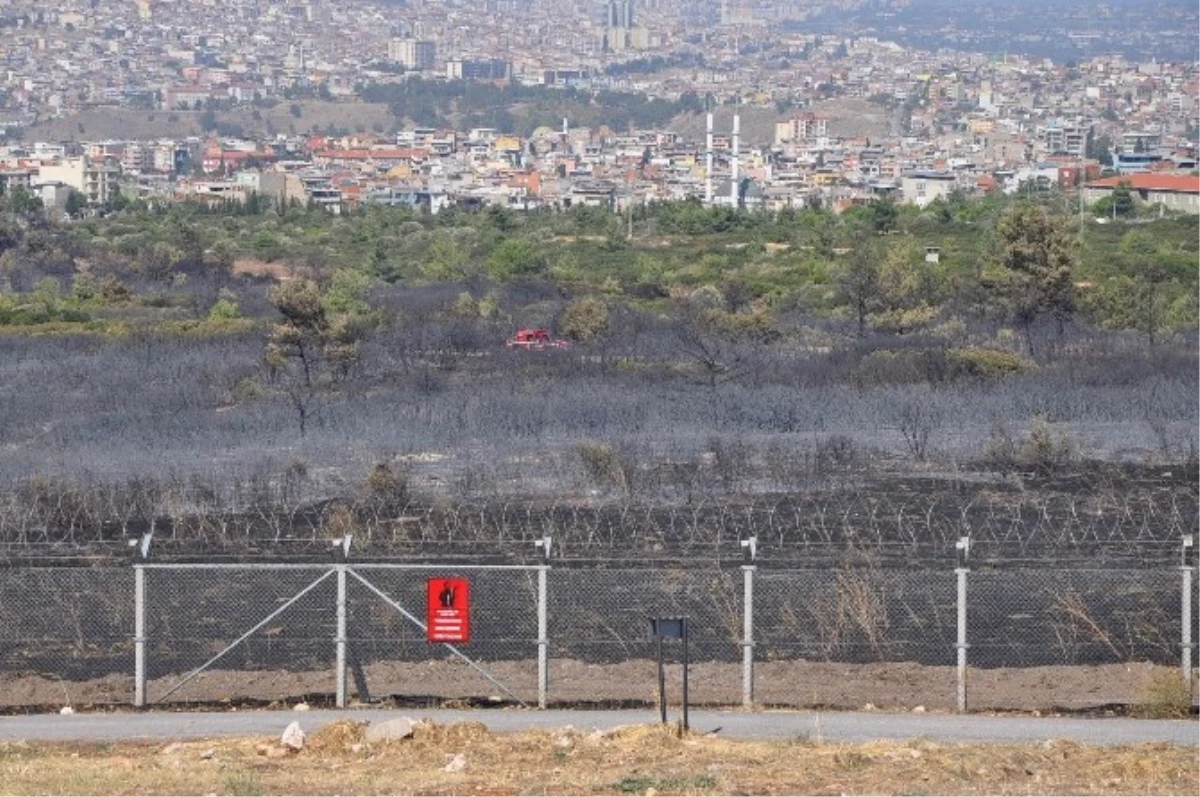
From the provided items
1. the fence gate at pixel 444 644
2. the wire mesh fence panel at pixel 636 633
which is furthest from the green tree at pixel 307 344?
the wire mesh fence panel at pixel 636 633

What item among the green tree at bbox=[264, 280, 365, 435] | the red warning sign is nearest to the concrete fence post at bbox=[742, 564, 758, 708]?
the red warning sign

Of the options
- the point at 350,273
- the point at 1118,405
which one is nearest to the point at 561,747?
the point at 1118,405

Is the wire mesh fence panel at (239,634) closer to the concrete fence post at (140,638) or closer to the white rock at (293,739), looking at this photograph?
the concrete fence post at (140,638)

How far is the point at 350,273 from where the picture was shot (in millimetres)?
62875

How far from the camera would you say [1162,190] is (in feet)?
348

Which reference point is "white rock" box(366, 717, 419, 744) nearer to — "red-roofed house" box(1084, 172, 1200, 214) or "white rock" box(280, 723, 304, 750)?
"white rock" box(280, 723, 304, 750)

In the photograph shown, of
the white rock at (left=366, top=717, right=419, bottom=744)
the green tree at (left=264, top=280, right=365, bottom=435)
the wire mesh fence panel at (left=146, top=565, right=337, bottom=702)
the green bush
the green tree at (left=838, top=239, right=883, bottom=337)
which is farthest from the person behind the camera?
the green tree at (left=838, top=239, right=883, bottom=337)

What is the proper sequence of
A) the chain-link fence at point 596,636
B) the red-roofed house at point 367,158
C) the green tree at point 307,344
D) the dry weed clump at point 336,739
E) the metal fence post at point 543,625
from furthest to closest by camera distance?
the red-roofed house at point 367,158 → the green tree at point 307,344 → the chain-link fence at point 596,636 → the metal fence post at point 543,625 → the dry weed clump at point 336,739

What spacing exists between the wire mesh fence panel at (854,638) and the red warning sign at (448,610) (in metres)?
2.31

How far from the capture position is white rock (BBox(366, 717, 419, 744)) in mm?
15070

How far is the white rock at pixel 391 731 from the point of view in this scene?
593 inches

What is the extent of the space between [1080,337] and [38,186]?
3605 inches

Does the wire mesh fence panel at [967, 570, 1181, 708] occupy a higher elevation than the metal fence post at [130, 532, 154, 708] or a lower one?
lower

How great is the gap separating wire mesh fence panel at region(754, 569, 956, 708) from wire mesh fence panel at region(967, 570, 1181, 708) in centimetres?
34
